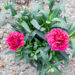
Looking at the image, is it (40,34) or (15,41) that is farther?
(40,34)

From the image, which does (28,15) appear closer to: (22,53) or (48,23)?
Answer: (48,23)

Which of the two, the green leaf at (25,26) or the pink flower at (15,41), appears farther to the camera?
the green leaf at (25,26)

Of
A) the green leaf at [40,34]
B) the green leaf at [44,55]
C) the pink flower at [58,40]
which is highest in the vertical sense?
the pink flower at [58,40]

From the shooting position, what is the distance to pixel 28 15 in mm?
1745

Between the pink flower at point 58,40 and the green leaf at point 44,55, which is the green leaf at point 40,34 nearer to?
the green leaf at point 44,55

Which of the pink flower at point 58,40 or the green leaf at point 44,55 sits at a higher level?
the pink flower at point 58,40

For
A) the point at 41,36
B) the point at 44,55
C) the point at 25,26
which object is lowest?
the point at 44,55

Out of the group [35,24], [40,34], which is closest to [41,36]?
[40,34]

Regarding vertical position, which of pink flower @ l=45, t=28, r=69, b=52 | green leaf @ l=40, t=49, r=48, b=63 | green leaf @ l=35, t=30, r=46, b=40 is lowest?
green leaf @ l=40, t=49, r=48, b=63

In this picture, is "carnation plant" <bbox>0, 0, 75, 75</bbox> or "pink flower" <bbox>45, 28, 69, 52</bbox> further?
"carnation plant" <bbox>0, 0, 75, 75</bbox>

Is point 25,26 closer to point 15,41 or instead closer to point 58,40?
point 15,41

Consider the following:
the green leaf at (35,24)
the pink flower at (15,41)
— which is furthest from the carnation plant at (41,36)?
the pink flower at (15,41)

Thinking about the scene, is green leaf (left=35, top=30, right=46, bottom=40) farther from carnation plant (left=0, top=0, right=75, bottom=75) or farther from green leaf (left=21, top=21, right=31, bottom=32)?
green leaf (left=21, top=21, right=31, bottom=32)

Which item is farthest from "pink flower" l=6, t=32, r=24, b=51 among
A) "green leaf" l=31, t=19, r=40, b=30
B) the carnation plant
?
"green leaf" l=31, t=19, r=40, b=30
